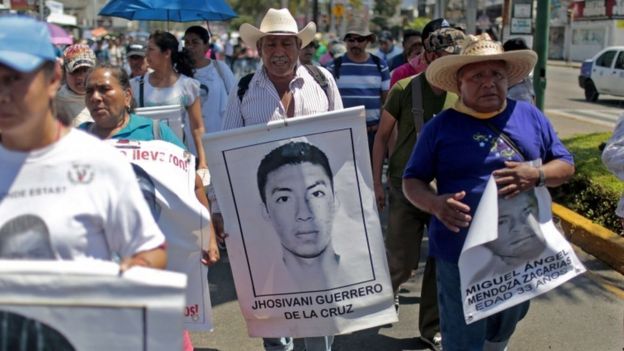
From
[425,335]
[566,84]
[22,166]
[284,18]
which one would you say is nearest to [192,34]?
[284,18]

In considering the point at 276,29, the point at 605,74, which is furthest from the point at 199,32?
the point at 605,74

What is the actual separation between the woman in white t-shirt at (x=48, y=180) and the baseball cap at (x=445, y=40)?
2754 mm

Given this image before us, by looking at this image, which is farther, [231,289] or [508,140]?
[231,289]

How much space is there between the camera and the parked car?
868 inches

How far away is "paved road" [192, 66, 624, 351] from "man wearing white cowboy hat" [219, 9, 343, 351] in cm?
93

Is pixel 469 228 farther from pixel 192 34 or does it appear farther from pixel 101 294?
pixel 192 34

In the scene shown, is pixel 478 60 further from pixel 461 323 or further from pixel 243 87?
pixel 243 87

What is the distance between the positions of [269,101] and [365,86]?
12.2 ft

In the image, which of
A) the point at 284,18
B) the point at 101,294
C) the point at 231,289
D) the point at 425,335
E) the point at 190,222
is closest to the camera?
the point at 101,294

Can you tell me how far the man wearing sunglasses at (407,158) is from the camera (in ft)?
14.7

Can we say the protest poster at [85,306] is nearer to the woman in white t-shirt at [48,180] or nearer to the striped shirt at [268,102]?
the woman in white t-shirt at [48,180]

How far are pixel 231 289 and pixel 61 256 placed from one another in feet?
12.4

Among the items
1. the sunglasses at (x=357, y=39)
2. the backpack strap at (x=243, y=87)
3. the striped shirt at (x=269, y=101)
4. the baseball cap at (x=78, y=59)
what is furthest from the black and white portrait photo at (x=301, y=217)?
the sunglasses at (x=357, y=39)

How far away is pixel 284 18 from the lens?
4117 millimetres
